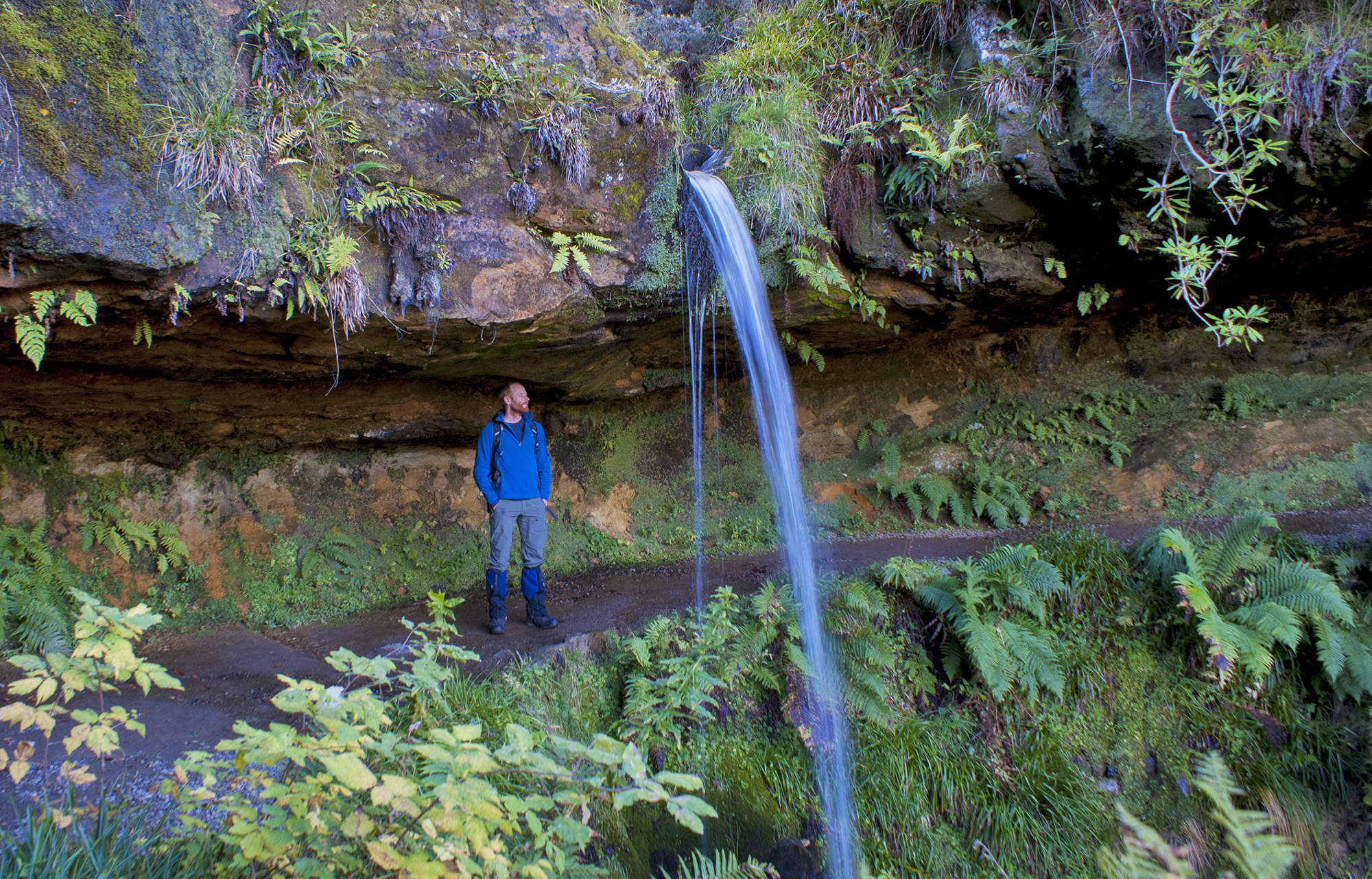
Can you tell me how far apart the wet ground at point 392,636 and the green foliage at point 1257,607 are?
1.53 metres

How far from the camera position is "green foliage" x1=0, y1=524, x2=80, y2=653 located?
17.8 feet

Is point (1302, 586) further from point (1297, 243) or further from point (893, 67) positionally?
point (893, 67)

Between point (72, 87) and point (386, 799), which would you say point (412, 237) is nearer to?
point (72, 87)

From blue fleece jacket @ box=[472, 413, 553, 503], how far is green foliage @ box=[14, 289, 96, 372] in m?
2.54

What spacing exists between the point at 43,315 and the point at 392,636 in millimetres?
3436

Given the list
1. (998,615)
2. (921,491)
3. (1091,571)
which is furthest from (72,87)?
(921,491)

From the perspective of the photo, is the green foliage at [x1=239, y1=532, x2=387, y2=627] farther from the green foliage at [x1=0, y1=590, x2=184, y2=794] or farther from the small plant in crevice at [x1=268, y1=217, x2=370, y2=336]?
the green foliage at [x1=0, y1=590, x2=184, y2=794]

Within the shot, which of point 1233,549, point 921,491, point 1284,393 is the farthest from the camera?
point 921,491

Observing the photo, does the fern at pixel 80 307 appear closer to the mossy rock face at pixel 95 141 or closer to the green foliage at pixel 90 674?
the mossy rock face at pixel 95 141

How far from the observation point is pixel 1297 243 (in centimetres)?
671

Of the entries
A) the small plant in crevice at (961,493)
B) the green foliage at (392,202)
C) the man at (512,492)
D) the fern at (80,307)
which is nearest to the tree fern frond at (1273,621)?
the small plant in crevice at (961,493)

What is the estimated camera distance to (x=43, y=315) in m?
3.98

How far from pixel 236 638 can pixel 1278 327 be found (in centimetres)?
1182

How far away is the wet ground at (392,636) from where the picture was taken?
4055mm
